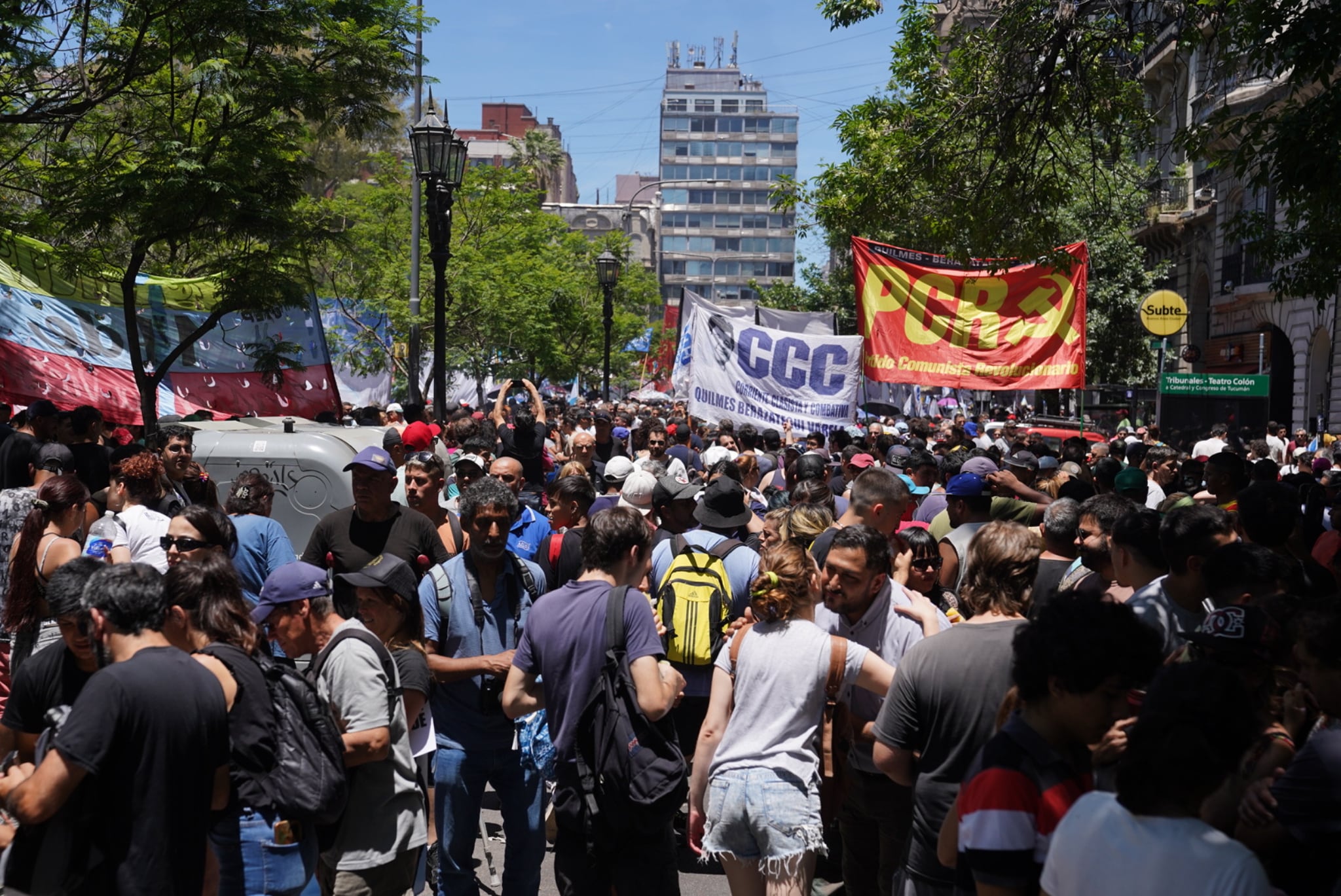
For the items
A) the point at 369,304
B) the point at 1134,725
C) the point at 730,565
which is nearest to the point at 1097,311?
the point at 369,304

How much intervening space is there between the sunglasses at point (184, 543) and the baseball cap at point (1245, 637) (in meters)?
4.19

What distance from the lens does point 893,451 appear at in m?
11.4

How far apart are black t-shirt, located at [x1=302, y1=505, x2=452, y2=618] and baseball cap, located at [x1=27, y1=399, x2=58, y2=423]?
14.0 feet

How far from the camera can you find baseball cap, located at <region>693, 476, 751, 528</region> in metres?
6.84

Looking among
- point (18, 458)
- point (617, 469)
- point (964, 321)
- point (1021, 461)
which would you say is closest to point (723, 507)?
point (617, 469)

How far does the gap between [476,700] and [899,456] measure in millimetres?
6805

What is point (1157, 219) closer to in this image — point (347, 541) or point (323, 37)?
point (323, 37)

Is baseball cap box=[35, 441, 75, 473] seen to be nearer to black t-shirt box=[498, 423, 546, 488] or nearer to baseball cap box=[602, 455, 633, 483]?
baseball cap box=[602, 455, 633, 483]

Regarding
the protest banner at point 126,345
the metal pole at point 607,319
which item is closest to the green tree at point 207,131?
the protest banner at point 126,345

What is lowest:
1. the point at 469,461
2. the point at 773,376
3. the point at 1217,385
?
the point at 469,461

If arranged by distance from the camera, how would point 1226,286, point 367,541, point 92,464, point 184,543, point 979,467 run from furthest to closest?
point 1226,286, point 92,464, point 979,467, point 367,541, point 184,543

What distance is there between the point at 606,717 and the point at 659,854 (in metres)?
0.52

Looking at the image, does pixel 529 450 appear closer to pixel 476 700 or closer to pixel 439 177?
pixel 439 177

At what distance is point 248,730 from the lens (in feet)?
12.6
